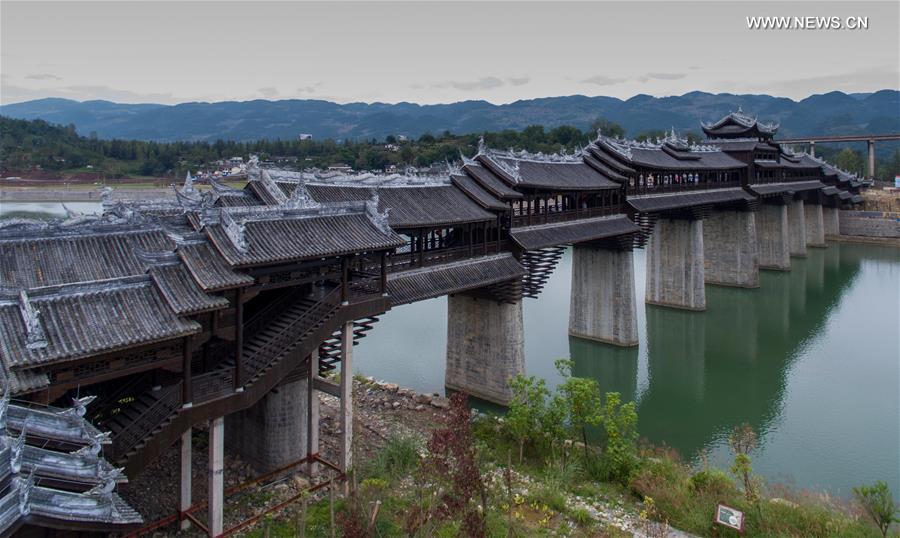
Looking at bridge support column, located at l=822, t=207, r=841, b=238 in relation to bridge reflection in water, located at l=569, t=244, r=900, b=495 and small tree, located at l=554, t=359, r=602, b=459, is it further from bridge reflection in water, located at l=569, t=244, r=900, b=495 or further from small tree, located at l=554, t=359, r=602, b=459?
small tree, located at l=554, t=359, r=602, b=459

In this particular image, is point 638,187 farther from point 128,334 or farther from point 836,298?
point 128,334

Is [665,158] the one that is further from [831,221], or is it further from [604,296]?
[831,221]

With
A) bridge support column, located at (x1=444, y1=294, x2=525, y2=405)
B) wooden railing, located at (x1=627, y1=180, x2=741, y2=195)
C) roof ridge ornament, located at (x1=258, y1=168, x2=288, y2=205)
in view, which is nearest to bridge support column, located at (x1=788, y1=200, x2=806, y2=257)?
wooden railing, located at (x1=627, y1=180, x2=741, y2=195)

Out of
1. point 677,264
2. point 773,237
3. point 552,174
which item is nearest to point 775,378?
point 677,264

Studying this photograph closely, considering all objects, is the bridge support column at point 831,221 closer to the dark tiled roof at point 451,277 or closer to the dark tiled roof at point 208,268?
the dark tiled roof at point 451,277

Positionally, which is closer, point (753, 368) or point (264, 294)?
point (264, 294)

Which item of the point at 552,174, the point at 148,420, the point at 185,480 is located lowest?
the point at 185,480

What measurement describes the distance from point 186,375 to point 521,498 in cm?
749

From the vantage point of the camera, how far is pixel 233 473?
15531 millimetres

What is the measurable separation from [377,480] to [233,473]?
3942mm

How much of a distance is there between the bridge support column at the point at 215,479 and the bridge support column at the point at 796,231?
183 ft

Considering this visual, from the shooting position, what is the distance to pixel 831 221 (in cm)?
6475

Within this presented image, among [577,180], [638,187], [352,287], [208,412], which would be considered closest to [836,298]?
[638,187]

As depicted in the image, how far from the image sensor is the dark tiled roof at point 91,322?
895 centimetres
